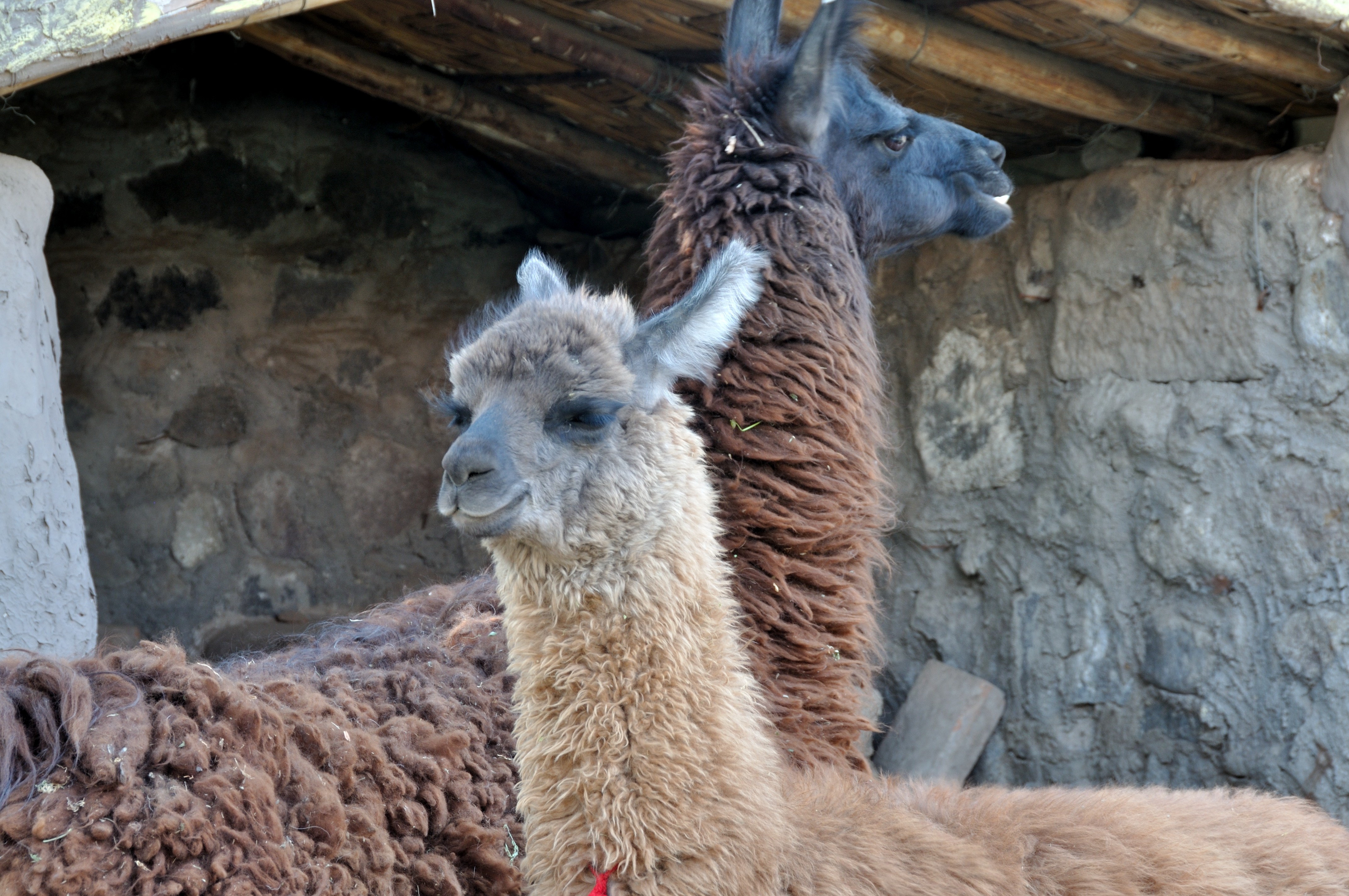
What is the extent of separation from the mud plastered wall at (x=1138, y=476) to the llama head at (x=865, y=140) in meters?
0.93

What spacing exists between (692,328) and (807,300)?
719 millimetres

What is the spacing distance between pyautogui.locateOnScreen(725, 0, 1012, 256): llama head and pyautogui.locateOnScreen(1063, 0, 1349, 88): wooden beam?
50 centimetres

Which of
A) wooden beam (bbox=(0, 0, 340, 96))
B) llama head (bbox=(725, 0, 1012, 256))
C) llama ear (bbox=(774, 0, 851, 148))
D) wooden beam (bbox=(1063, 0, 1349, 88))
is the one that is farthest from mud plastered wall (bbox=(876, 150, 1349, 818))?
wooden beam (bbox=(0, 0, 340, 96))

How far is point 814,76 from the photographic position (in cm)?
294

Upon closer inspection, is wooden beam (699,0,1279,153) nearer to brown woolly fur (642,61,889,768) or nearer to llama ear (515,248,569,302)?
brown woolly fur (642,61,889,768)

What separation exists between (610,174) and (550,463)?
3261 mm

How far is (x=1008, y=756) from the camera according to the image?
4441mm

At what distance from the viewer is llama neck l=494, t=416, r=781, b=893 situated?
173cm

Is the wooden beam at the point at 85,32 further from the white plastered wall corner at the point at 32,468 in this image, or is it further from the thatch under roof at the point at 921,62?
the white plastered wall corner at the point at 32,468

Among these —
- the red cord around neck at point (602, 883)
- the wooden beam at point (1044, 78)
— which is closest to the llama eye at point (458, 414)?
the red cord around neck at point (602, 883)

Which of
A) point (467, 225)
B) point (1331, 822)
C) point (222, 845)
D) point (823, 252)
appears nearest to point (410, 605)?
point (222, 845)

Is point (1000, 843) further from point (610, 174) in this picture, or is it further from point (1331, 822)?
point (610, 174)

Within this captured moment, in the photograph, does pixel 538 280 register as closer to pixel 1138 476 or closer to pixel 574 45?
pixel 574 45

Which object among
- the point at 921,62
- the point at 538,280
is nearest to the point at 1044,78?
the point at 921,62
